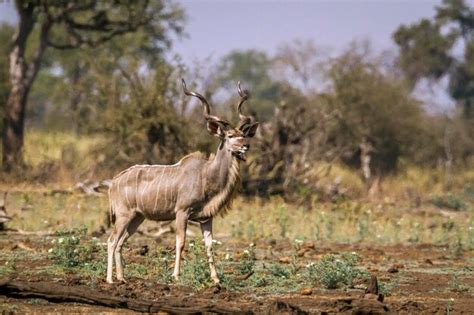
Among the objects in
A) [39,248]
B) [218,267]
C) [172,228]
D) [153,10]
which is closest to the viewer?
[218,267]

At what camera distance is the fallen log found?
712 centimetres

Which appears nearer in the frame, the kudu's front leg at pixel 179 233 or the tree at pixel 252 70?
the kudu's front leg at pixel 179 233

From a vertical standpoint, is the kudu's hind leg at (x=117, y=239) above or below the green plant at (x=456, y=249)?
above

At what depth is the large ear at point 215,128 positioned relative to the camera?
31.0 feet

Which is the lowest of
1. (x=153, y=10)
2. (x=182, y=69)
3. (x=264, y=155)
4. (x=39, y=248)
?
(x=39, y=248)

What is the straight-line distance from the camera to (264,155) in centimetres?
1944

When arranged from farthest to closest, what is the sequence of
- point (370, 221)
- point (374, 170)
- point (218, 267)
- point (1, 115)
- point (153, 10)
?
point (374, 170), point (153, 10), point (1, 115), point (370, 221), point (218, 267)

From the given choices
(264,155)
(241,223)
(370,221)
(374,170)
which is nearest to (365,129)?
(374,170)

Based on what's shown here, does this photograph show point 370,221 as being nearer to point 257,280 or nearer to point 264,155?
point 264,155

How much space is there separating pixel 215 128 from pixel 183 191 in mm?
689

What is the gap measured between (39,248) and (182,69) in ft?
28.6

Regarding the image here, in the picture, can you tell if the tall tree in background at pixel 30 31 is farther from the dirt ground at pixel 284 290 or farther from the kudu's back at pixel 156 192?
the kudu's back at pixel 156 192

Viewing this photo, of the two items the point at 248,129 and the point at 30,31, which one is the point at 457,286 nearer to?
the point at 248,129

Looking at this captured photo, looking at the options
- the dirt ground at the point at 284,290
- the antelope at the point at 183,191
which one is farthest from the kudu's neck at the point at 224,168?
the dirt ground at the point at 284,290
